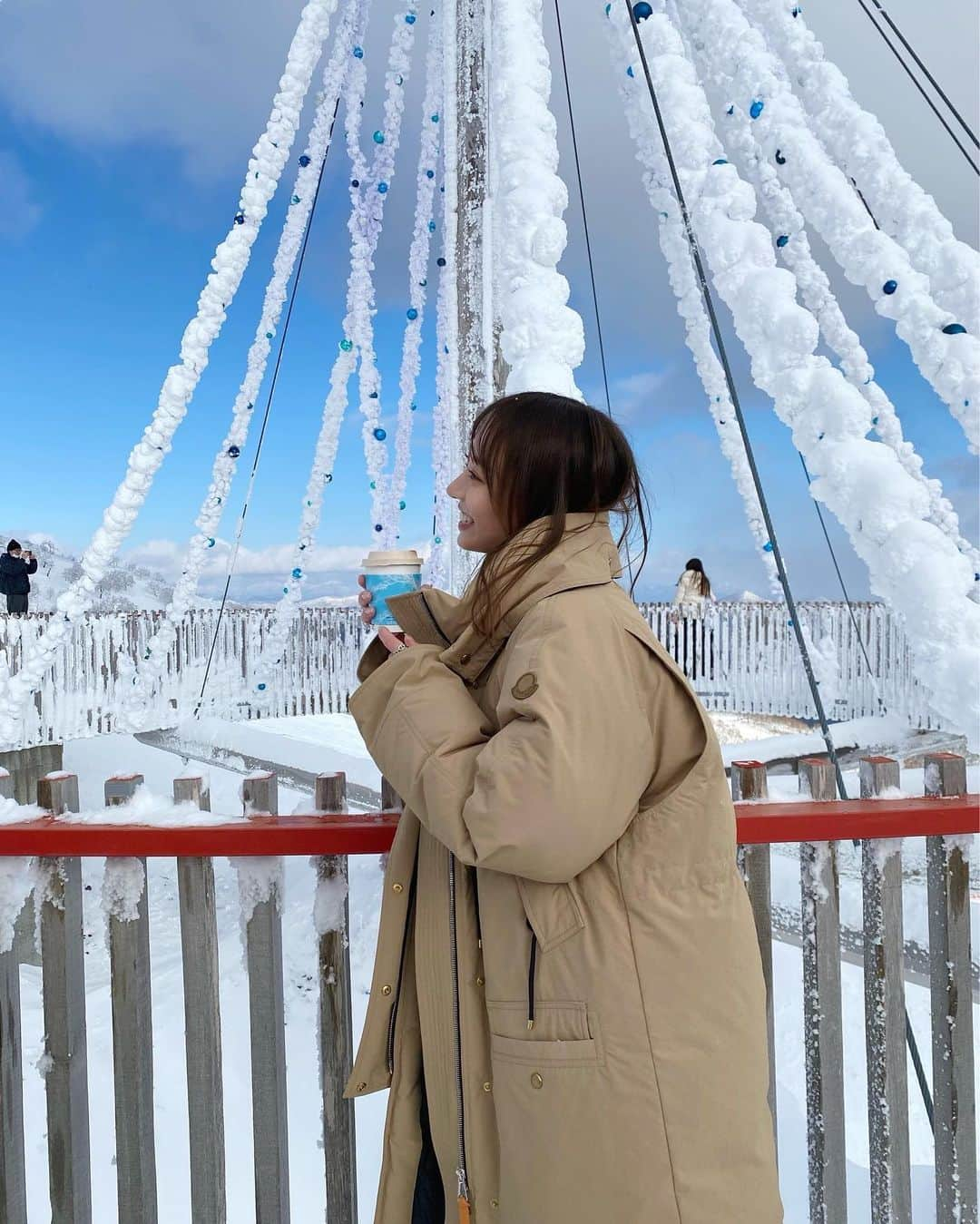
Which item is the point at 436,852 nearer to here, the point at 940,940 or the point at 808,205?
the point at 940,940

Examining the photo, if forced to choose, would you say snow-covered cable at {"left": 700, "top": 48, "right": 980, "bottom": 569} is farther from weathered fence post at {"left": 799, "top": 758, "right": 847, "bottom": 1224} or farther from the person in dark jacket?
the person in dark jacket

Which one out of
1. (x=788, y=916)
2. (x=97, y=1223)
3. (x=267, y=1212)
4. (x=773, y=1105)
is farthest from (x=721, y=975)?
(x=788, y=916)

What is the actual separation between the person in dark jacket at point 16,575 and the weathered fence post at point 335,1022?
9765mm

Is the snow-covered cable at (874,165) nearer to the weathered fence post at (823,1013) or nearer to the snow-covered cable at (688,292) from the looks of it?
the snow-covered cable at (688,292)

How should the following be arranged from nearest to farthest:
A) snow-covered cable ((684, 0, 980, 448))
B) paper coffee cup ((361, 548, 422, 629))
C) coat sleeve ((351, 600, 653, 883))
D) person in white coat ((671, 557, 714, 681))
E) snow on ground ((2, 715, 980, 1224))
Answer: coat sleeve ((351, 600, 653, 883)) < paper coffee cup ((361, 548, 422, 629)) < snow on ground ((2, 715, 980, 1224)) < snow-covered cable ((684, 0, 980, 448)) < person in white coat ((671, 557, 714, 681))

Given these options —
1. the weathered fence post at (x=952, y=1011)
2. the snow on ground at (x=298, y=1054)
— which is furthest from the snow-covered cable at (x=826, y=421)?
the weathered fence post at (x=952, y=1011)

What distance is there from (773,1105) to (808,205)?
3513 millimetres

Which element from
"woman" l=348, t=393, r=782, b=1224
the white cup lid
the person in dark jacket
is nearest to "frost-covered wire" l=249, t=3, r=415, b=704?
the person in dark jacket

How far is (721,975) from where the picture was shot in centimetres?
107

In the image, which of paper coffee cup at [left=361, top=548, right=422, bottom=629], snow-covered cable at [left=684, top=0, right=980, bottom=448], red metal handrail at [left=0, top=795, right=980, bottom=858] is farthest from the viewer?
snow-covered cable at [left=684, top=0, right=980, bottom=448]

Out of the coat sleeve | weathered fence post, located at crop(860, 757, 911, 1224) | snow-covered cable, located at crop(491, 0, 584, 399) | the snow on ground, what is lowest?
the snow on ground

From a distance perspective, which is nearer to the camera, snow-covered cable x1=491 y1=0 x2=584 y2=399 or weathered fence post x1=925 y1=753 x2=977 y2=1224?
weathered fence post x1=925 y1=753 x2=977 y2=1224

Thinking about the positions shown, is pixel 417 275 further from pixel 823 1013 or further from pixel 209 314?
pixel 823 1013

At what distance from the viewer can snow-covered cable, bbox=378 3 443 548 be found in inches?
235
